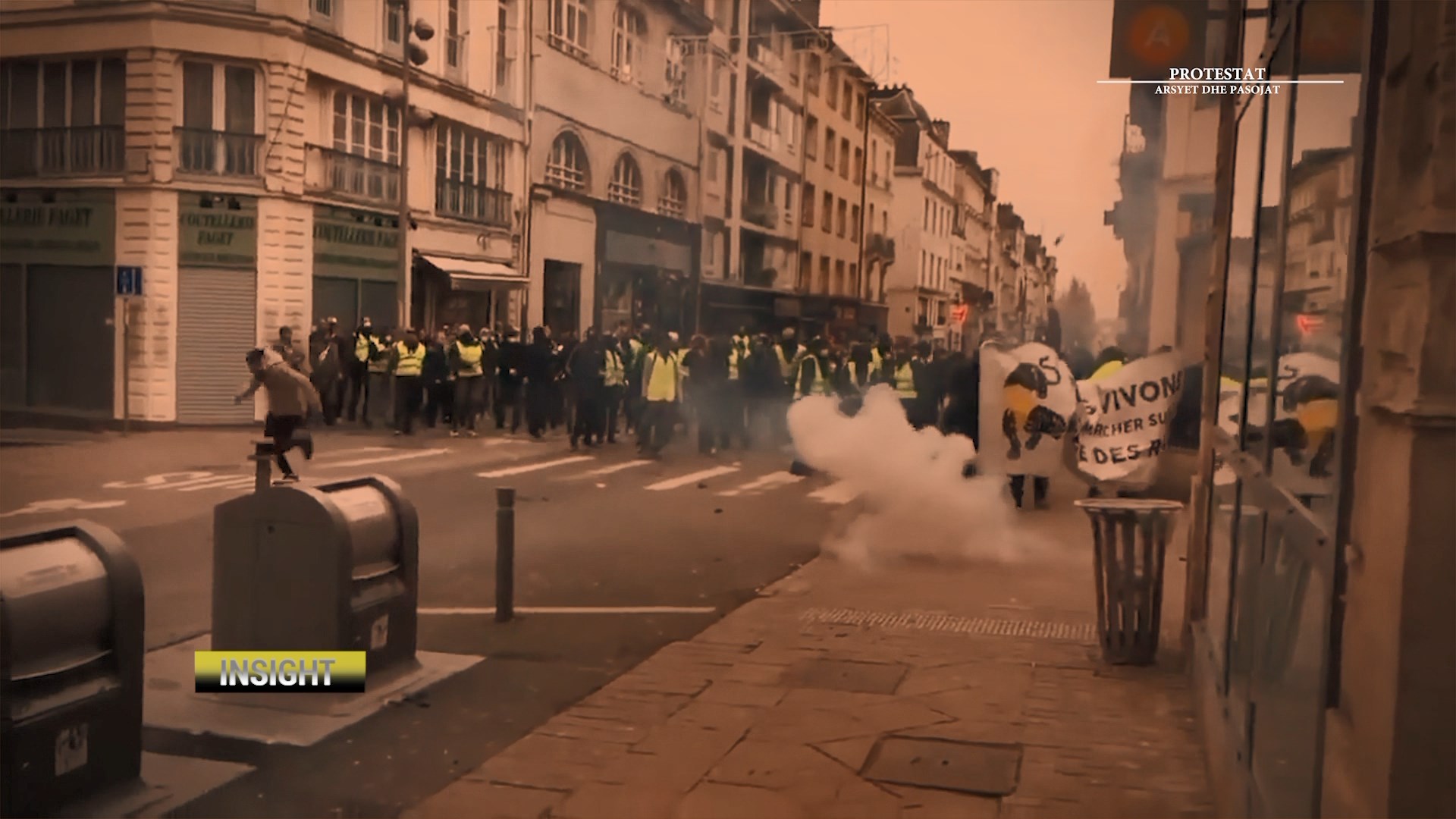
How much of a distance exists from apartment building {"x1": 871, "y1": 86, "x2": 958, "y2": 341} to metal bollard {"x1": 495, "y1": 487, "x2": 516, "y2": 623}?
6.71 m

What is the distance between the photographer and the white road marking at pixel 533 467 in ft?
42.7

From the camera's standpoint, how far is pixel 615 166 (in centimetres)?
1712

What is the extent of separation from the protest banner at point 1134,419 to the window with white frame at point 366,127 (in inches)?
213

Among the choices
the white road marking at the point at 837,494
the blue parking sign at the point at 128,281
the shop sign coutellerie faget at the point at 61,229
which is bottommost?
the white road marking at the point at 837,494

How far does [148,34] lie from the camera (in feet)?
25.1

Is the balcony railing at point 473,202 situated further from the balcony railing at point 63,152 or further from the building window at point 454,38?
the balcony railing at point 63,152

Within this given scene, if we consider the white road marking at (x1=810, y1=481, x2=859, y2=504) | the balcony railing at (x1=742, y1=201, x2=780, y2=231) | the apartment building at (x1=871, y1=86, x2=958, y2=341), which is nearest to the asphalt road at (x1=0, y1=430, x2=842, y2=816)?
the white road marking at (x1=810, y1=481, x2=859, y2=504)

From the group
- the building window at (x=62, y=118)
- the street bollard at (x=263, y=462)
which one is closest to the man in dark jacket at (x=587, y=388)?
the building window at (x=62, y=118)

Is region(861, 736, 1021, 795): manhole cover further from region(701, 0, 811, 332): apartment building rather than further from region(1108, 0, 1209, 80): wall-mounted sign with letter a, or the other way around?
region(701, 0, 811, 332): apartment building

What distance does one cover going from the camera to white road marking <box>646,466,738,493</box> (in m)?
12.8

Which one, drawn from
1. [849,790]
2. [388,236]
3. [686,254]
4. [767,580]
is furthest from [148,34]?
[686,254]

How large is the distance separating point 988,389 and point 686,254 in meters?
7.81

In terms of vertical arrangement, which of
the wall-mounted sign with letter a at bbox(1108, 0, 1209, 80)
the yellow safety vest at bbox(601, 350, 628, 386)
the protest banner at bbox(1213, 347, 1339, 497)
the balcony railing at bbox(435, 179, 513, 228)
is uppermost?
the wall-mounted sign with letter a at bbox(1108, 0, 1209, 80)

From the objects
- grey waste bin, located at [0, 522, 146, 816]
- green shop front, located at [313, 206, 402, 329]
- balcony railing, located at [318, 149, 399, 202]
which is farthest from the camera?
balcony railing, located at [318, 149, 399, 202]
